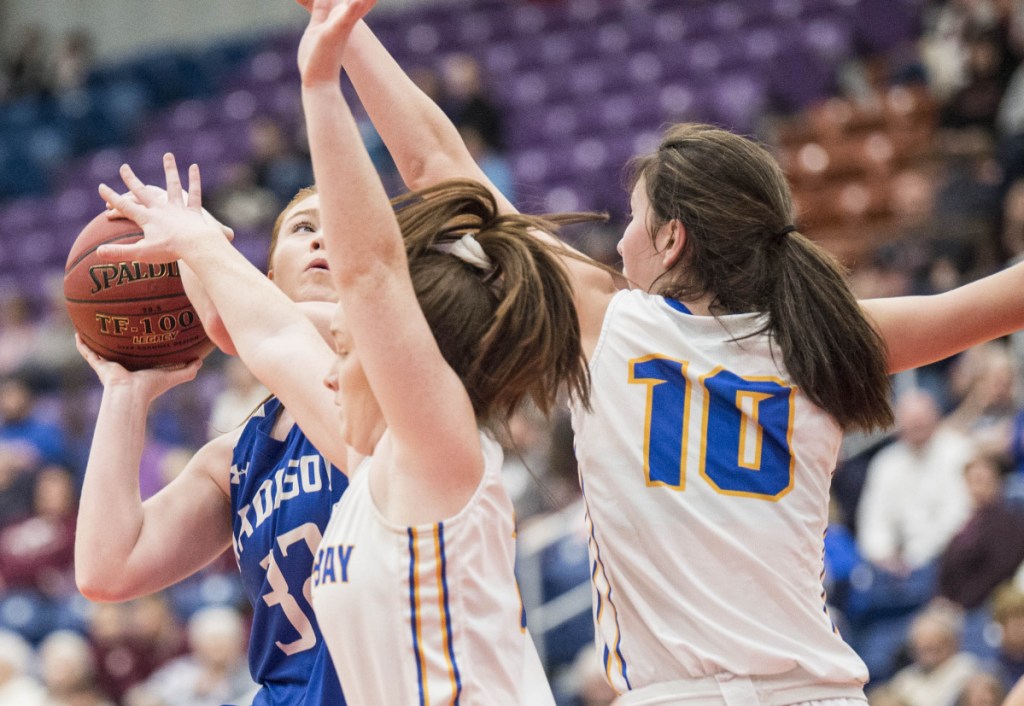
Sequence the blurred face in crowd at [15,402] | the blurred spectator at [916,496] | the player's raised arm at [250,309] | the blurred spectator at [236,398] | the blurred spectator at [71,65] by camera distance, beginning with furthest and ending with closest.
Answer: the blurred spectator at [71,65] → the blurred face in crowd at [15,402] → the blurred spectator at [236,398] → the blurred spectator at [916,496] → the player's raised arm at [250,309]

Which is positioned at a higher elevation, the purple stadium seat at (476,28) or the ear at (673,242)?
the purple stadium seat at (476,28)

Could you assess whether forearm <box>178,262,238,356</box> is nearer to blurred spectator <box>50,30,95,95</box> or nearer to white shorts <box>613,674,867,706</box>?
white shorts <box>613,674,867,706</box>

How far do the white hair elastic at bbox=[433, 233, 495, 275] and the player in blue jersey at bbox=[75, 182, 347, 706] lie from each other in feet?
2.46

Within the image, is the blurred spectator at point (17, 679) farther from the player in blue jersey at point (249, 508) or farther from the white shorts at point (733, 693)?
the white shorts at point (733, 693)

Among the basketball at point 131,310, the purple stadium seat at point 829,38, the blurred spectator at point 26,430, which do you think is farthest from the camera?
the purple stadium seat at point 829,38

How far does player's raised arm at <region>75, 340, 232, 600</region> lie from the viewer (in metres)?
2.97

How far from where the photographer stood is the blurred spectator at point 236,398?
32.0 feet

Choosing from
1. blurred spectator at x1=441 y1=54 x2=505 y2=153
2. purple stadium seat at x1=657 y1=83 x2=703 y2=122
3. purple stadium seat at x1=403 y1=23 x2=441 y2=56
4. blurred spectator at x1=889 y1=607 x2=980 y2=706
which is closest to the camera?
blurred spectator at x1=889 y1=607 x2=980 y2=706

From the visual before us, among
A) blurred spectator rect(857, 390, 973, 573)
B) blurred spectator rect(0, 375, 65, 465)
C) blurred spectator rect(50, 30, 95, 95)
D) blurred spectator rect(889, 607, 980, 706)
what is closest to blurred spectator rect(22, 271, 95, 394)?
blurred spectator rect(0, 375, 65, 465)

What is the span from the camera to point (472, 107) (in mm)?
12320

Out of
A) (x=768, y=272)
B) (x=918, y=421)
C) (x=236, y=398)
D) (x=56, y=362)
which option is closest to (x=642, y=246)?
(x=768, y=272)

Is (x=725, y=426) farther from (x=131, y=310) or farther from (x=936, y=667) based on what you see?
(x=936, y=667)

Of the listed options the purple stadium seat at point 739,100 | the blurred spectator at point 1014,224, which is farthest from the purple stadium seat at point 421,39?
Result: the blurred spectator at point 1014,224

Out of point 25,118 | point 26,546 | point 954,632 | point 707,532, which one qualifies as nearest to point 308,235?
point 707,532
